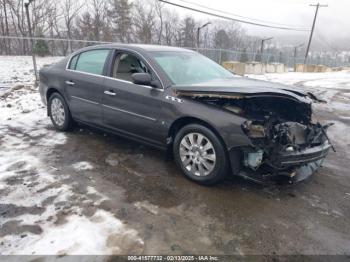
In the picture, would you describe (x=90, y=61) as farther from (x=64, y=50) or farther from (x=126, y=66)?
(x=64, y=50)

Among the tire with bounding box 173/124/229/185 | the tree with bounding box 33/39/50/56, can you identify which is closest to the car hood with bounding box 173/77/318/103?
the tire with bounding box 173/124/229/185

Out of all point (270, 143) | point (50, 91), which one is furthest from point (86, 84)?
point (270, 143)

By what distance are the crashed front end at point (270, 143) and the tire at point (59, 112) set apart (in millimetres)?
2666

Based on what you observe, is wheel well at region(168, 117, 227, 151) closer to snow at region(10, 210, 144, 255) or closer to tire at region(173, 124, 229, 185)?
tire at region(173, 124, 229, 185)

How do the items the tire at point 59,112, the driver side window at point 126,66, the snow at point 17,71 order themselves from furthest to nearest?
the snow at point 17,71, the tire at point 59,112, the driver side window at point 126,66

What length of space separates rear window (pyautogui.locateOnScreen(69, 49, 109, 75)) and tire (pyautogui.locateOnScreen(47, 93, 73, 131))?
66 cm

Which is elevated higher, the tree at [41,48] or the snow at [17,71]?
the tree at [41,48]

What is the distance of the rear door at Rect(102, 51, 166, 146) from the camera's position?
4156 mm

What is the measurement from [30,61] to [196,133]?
19194 mm

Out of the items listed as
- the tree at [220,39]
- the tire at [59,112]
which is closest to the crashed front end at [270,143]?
the tire at [59,112]

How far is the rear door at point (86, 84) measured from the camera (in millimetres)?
4883

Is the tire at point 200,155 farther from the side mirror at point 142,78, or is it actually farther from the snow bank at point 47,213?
the snow bank at point 47,213

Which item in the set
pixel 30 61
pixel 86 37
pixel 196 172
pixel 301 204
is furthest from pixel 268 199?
pixel 86 37

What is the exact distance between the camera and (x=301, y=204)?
11.6ft
